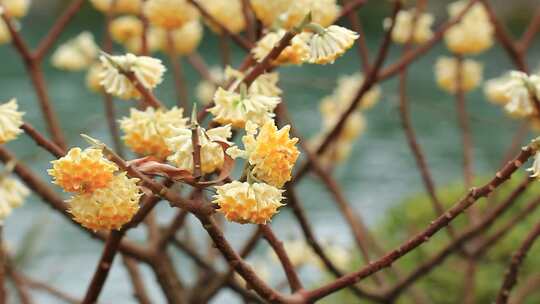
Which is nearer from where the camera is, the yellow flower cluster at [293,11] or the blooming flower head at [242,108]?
the blooming flower head at [242,108]

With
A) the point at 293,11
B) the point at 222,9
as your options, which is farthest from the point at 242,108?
the point at 222,9

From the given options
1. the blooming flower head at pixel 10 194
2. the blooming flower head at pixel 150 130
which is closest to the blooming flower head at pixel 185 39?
the blooming flower head at pixel 10 194

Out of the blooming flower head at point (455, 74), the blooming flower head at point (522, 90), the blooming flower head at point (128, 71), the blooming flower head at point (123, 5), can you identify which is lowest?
the blooming flower head at point (455, 74)

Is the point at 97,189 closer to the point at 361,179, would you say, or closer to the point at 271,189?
the point at 271,189

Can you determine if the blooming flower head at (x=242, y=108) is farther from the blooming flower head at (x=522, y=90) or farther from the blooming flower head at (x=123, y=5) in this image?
the blooming flower head at (x=123, y=5)

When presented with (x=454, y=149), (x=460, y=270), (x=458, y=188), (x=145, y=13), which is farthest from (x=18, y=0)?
(x=454, y=149)

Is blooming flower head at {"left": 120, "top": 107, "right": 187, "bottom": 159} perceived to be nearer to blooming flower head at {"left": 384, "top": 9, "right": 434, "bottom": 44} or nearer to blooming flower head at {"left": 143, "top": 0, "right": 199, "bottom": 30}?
blooming flower head at {"left": 143, "top": 0, "right": 199, "bottom": 30}
